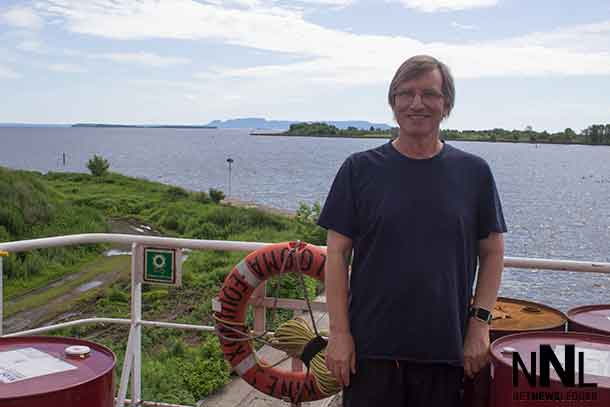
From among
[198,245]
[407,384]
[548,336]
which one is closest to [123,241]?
[198,245]

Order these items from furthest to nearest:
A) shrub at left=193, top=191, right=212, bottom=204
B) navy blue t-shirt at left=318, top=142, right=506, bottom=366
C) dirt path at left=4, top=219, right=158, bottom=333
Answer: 1. shrub at left=193, top=191, right=212, bottom=204
2. dirt path at left=4, top=219, right=158, bottom=333
3. navy blue t-shirt at left=318, top=142, right=506, bottom=366

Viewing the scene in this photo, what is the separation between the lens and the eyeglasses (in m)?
2.12

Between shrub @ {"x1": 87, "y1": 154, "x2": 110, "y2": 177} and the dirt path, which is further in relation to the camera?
shrub @ {"x1": 87, "y1": 154, "x2": 110, "y2": 177}

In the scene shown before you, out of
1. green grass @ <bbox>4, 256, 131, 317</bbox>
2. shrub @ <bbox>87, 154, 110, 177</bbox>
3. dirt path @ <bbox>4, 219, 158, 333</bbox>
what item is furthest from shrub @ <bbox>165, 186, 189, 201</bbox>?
green grass @ <bbox>4, 256, 131, 317</bbox>

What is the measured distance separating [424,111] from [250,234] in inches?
777

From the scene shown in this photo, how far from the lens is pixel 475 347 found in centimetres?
220

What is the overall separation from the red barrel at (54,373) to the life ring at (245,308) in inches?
32.1

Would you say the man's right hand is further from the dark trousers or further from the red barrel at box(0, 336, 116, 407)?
the red barrel at box(0, 336, 116, 407)

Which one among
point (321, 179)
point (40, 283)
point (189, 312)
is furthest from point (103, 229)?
point (321, 179)

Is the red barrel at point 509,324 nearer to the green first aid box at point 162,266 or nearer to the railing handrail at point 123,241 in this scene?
the railing handrail at point 123,241

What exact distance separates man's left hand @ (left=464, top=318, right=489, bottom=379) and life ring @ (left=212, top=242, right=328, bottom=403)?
1.04 metres

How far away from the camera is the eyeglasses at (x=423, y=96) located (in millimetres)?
2125

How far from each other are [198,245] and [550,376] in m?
1.59

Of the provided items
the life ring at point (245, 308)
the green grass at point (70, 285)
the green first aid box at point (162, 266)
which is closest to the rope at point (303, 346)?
the life ring at point (245, 308)
